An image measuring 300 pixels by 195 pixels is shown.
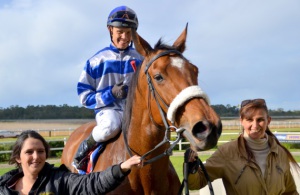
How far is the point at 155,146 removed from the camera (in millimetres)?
3043

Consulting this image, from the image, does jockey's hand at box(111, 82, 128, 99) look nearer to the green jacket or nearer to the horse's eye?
the horse's eye

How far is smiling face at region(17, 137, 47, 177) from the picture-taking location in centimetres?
261

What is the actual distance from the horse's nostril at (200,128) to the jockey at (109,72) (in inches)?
49.7

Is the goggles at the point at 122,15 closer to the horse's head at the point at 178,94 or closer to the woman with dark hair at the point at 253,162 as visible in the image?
the horse's head at the point at 178,94

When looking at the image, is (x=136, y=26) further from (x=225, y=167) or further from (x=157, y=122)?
(x=225, y=167)

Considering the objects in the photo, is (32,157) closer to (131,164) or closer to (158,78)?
(131,164)

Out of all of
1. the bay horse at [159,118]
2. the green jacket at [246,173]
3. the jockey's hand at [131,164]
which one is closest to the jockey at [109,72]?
the bay horse at [159,118]

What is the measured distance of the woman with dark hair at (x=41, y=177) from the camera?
2570mm

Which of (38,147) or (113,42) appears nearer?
(38,147)

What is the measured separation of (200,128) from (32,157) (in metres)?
1.11

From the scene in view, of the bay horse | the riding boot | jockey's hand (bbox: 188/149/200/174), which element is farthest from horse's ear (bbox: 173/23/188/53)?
the riding boot

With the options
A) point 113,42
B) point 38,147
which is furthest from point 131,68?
point 38,147

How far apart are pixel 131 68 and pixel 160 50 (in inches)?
32.4

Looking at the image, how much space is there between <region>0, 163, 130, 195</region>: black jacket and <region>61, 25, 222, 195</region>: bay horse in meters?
0.42
